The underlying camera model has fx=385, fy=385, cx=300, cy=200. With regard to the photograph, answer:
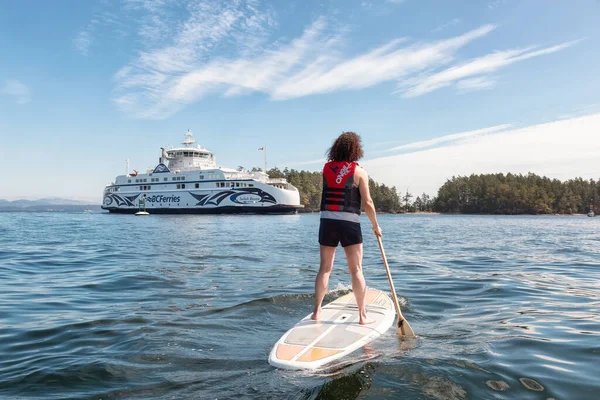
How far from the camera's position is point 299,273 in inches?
408

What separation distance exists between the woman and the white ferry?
188ft

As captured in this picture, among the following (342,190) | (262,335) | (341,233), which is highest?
(342,190)

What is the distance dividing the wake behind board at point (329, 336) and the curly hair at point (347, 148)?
2.17 metres

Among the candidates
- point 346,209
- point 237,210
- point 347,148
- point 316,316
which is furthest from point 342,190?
point 237,210

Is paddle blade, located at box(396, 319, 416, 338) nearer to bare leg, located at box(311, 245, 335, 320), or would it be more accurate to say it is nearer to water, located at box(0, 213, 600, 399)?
water, located at box(0, 213, 600, 399)

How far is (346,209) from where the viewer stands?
4.97 meters

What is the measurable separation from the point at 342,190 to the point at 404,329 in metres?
1.98

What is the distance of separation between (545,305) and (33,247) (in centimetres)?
1802

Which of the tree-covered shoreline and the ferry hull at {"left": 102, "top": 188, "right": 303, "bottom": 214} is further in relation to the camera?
the tree-covered shoreline

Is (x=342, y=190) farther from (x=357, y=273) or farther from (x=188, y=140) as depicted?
(x=188, y=140)

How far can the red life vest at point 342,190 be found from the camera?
498 cm

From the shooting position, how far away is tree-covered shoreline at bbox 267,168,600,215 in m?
122

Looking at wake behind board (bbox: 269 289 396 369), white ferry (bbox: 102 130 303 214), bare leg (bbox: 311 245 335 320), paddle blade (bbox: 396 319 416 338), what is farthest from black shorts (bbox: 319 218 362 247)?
white ferry (bbox: 102 130 303 214)

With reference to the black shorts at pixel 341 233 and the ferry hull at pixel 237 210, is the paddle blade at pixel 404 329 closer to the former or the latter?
the black shorts at pixel 341 233
